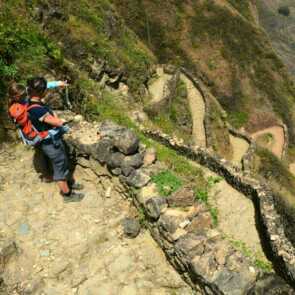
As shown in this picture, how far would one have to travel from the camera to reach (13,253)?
9.16 m

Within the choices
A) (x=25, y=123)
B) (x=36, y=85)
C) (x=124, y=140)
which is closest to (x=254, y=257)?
(x=124, y=140)

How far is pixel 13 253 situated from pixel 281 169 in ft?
107

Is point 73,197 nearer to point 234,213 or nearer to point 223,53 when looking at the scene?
point 234,213

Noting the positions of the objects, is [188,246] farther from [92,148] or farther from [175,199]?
[92,148]

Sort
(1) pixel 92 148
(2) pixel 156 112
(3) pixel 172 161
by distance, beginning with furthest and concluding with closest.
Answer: (2) pixel 156 112 < (3) pixel 172 161 < (1) pixel 92 148

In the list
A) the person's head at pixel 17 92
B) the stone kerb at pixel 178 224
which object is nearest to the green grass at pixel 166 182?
the stone kerb at pixel 178 224

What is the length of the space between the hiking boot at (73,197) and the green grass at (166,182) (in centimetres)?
183

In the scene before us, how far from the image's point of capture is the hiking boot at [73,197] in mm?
10523

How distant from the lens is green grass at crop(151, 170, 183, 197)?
10031 mm

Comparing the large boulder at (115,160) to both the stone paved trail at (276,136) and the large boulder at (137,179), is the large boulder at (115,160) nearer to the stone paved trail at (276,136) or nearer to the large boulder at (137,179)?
the large boulder at (137,179)

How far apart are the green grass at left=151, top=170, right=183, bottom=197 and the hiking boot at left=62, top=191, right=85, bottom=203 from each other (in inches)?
72.2

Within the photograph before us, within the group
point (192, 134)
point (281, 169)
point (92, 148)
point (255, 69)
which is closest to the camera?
point (92, 148)

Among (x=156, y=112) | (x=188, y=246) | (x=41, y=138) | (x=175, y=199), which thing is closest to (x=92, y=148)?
(x=41, y=138)

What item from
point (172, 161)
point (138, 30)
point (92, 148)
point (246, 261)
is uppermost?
point (246, 261)
